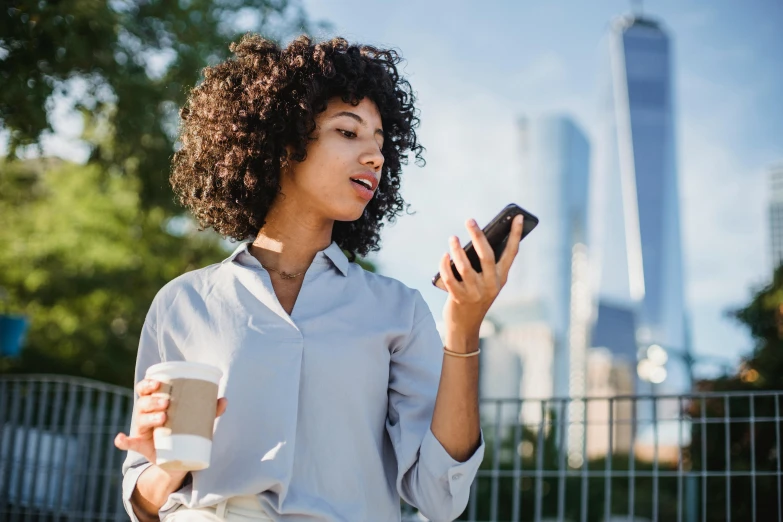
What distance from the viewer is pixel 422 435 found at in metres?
1.83

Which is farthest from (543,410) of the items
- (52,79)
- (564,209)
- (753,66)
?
(564,209)

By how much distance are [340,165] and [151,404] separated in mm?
749

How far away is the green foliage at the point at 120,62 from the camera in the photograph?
6.72 meters

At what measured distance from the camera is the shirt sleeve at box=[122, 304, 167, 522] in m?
1.87

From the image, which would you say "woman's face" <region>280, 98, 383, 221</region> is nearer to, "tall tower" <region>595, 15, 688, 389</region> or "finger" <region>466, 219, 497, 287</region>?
"finger" <region>466, 219, 497, 287</region>

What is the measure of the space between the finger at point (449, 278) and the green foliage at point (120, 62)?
4161 millimetres

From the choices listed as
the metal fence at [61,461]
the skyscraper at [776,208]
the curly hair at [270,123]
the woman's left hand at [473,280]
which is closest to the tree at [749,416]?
the curly hair at [270,123]

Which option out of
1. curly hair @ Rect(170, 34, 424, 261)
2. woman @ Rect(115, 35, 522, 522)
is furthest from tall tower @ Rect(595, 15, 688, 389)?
woman @ Rect(115, 35, 522, 522)

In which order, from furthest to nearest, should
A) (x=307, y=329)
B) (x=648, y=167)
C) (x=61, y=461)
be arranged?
(x=648, y=167)
(x=61, y=461)
(x=307, y=329)

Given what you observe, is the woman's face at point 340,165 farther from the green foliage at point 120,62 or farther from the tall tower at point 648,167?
the tall tower at point 648,167

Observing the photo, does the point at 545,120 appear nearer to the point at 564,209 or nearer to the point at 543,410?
the point at 564,209

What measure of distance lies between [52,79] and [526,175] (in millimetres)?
162861

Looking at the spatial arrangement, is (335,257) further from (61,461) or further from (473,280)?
(61,461)

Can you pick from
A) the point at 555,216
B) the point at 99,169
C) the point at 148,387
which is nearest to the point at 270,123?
the point at 148,387
